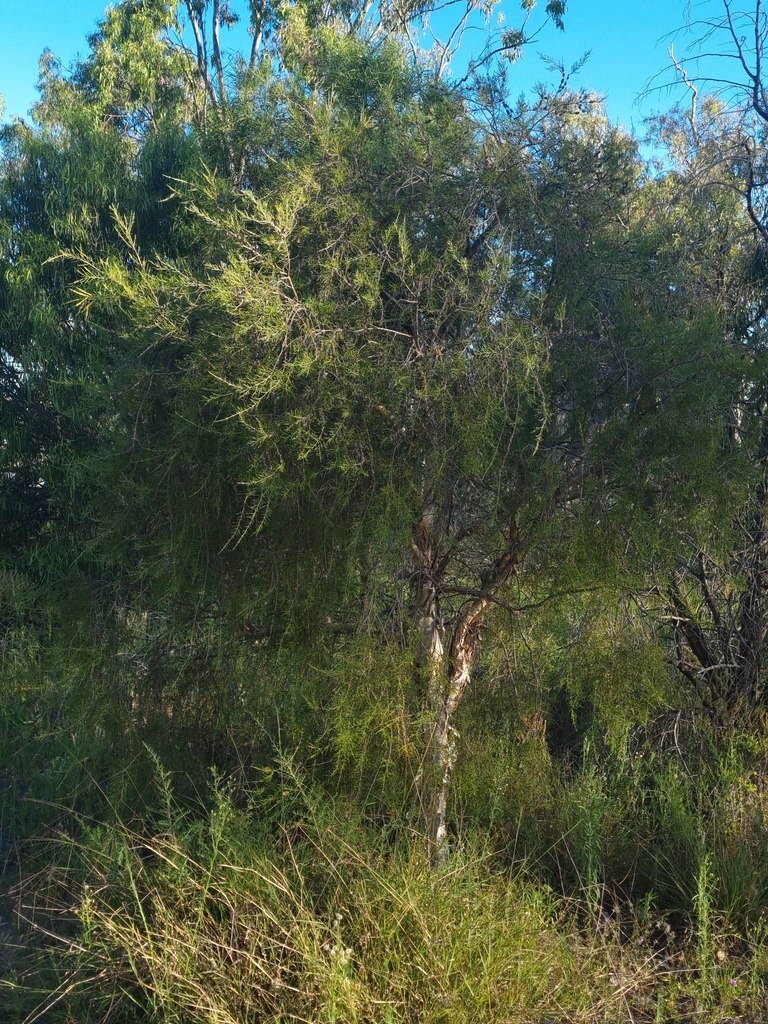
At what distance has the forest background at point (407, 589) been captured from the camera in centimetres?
353

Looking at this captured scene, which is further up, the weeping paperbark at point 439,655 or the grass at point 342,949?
the weeping paperbark at point 439,655

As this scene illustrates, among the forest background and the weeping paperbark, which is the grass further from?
the weeping paperbark

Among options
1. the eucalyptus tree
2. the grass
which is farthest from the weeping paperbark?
the grass

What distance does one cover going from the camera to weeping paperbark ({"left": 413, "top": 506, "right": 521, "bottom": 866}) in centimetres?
453

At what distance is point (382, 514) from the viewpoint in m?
4.06

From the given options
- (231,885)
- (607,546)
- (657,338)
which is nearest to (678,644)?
(607,546)

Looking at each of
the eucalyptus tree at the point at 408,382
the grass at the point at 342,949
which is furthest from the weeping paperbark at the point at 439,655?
the grass at the point at 342,949

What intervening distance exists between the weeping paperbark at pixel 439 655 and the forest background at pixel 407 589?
0.08ft

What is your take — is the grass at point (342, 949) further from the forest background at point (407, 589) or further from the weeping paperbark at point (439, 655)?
the weeping paperbark at point (439, 655)

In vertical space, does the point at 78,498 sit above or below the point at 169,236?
below

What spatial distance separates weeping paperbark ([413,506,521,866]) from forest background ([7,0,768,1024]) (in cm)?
3

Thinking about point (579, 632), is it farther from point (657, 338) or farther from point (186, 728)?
point (186, 728)

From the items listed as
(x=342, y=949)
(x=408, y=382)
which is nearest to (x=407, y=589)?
(x=408, y=382)

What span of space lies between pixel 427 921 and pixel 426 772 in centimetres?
121
